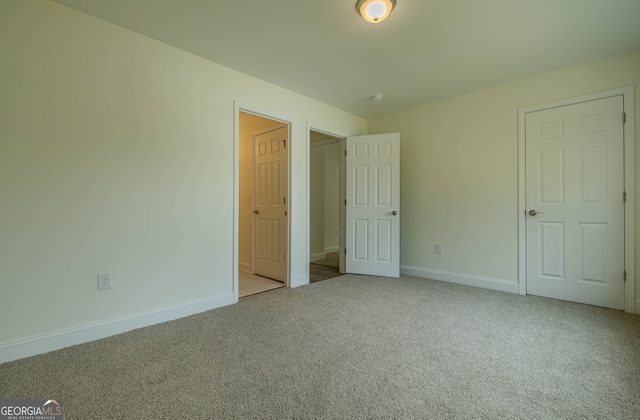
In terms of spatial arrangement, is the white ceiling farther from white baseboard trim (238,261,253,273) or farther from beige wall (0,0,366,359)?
white baseboard trim (238,261,253,273)

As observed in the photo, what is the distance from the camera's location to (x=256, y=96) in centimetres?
300

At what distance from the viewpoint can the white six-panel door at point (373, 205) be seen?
383 cm

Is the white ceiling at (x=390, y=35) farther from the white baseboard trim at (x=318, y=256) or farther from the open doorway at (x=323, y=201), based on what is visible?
the white baseboard trim at (x=318, y=256)

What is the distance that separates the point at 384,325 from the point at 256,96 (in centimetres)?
258

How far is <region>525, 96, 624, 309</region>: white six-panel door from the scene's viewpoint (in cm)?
260

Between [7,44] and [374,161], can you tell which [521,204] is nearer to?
[374,161]

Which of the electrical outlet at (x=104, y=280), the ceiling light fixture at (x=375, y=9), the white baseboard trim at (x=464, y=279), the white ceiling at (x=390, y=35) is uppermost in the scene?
the white ceiling at (x=390, y=35)

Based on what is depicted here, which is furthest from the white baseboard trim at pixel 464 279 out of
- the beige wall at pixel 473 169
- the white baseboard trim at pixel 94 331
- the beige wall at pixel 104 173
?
the white baseboard trim at pixel 94 331

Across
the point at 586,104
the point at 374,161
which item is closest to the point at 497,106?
the point at 586,104

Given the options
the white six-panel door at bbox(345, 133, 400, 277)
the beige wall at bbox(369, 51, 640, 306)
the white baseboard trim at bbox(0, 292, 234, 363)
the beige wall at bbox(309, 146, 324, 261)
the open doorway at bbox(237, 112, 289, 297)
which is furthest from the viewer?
the beige wall at bbox(309, 146, 324, 261)

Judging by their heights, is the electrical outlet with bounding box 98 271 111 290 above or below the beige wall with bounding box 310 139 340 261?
below

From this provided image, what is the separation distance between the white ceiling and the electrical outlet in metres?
1.88

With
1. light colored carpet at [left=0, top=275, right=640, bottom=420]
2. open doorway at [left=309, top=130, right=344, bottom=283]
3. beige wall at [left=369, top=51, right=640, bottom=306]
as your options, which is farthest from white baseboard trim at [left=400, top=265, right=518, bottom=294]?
open doorway at [left=309, top=130, right=344, bottom=283]

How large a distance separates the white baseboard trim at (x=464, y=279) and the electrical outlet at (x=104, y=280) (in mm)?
3425
